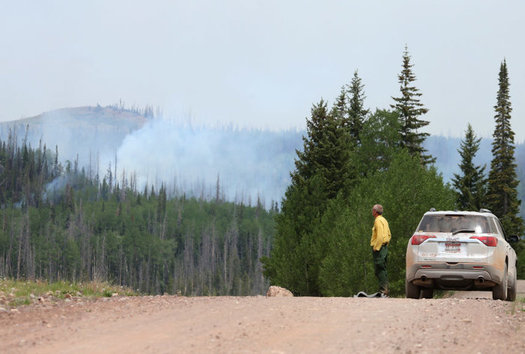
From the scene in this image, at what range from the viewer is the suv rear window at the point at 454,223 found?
15828 millimetres

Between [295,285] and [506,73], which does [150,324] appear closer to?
[295,285]

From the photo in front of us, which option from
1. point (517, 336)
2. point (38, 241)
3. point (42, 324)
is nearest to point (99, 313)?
point (42, 324)

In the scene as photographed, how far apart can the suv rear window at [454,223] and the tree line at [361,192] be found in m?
26.4

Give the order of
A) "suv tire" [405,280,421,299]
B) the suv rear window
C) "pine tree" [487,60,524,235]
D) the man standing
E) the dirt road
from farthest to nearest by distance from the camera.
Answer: "pine tree" [487,60,524,235] < the man standing < "suv tire" [405,280,421,299] < the suv rear window < the dirt road

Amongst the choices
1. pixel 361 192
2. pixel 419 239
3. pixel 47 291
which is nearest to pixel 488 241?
pixel 419 239

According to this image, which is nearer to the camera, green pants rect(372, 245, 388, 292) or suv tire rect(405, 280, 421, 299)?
suv tire rect(405, 280, 421, 299)

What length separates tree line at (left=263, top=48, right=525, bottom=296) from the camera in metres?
43.7

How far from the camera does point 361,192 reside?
52.8m

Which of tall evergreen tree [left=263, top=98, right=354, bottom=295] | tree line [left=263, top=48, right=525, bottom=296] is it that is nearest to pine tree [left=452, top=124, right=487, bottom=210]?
tree line [left=263, top=48, right=525, bottom=296]

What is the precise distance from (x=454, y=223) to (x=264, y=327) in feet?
24.8

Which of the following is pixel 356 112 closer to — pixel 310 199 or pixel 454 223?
pixel 310 199

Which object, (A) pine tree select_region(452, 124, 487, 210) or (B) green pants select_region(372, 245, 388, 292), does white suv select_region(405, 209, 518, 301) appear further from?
(A) pine tree select_region(452, 124, 487, 210)

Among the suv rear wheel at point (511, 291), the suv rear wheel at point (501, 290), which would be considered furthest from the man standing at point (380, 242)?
the suv rear wheel at point (511, 291)

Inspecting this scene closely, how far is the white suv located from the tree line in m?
26.4
